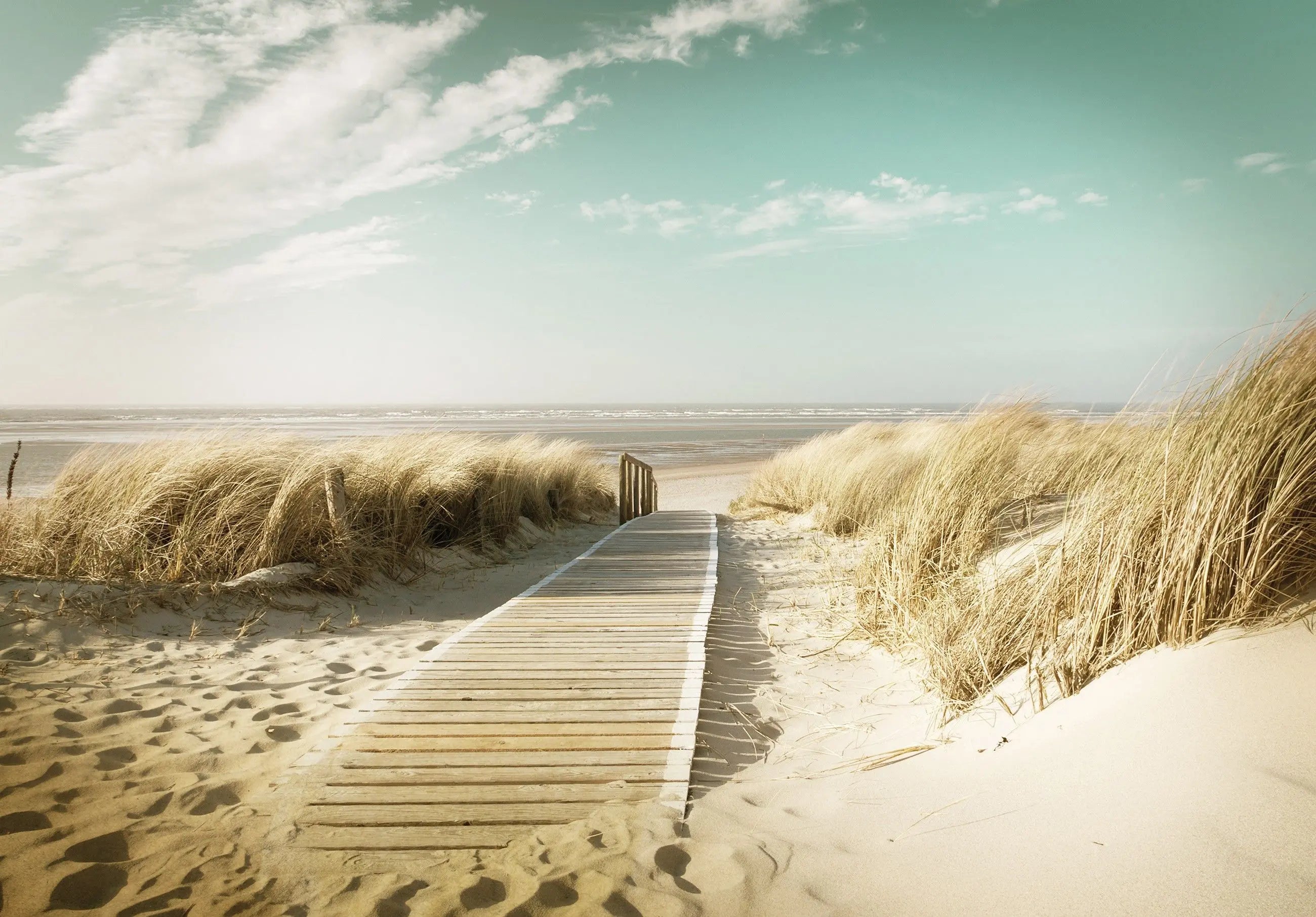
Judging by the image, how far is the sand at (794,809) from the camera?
6.07 ft

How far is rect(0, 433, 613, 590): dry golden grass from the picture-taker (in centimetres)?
567

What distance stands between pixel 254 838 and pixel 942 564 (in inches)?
166

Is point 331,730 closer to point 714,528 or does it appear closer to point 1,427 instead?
point 714,528

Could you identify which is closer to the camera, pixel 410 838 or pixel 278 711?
pixel 410 838

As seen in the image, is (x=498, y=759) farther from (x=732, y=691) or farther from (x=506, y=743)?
(x=732, y=691)

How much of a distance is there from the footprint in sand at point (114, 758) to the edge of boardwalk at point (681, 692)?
77 centimetres

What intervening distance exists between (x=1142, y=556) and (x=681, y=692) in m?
2.12

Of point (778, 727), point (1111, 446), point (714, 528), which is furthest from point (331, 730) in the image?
point (714, 528)

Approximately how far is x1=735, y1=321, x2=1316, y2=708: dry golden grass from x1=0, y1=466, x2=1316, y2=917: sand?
0.21 meters

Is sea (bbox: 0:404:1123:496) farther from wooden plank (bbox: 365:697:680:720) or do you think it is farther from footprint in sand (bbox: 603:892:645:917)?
footprint in sand (bbox: 603:892:645:917)

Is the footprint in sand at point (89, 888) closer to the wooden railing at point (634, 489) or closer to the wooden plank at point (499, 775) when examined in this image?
the wooden plank at point (499, 775)

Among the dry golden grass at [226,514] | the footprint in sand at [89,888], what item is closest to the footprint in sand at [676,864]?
the footprint in sand at [89,888]

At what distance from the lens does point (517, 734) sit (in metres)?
3.29

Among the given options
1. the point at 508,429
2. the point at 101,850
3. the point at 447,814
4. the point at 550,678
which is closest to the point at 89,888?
the point at 101,850
